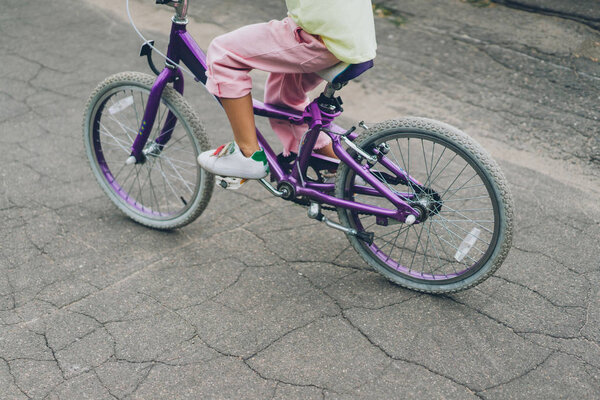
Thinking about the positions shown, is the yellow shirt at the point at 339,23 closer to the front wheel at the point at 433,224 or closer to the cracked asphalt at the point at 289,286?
the front wheel at the point at 433,224

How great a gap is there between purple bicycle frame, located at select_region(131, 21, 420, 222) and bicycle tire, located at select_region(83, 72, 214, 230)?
0.28 feet

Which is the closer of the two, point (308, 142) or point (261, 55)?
point (261, 55)

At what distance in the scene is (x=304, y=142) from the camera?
3.00m

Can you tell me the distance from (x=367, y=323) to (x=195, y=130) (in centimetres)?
135

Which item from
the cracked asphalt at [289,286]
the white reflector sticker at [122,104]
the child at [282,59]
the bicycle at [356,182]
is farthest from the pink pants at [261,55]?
the cracked asphalt at [289,286]

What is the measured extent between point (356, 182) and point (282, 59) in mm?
722

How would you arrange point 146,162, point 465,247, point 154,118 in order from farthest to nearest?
point 146,162
point 154,118
point 465,247

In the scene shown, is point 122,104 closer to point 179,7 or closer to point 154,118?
point 154,118

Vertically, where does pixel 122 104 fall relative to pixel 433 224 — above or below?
above

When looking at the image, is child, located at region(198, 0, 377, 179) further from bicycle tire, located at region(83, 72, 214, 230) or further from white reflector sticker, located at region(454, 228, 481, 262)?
white reflector sticker, located at region(454, 228, 481, 262)

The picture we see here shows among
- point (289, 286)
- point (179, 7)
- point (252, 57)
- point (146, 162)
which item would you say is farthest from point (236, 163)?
point (146, 162)

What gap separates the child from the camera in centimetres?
260

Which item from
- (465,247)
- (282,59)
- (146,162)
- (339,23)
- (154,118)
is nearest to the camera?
(339,23)

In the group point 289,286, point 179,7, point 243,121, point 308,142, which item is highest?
point 179,7
